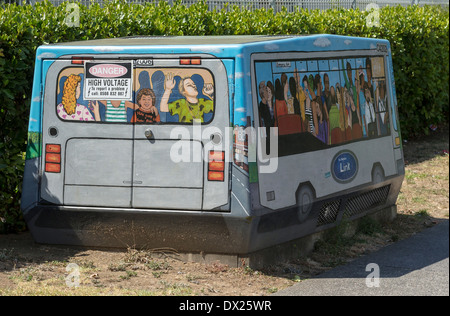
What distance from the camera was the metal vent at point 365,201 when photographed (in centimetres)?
882

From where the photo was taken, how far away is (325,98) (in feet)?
27.0

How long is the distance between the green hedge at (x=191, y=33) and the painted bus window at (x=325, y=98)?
2.71 m

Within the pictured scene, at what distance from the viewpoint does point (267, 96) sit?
7.23m

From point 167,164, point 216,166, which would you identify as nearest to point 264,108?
point 216,166

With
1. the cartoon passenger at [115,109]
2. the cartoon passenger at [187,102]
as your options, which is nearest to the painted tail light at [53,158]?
the cartoon passenger at [115,109]

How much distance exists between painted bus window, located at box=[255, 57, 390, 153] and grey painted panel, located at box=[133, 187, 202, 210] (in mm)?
913

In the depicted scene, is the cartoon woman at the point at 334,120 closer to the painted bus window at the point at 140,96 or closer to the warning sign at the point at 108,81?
the painted bus window at the point at 140,96

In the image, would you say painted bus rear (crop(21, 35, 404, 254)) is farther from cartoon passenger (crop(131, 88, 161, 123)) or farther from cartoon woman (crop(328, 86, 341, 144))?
cartoon woman (crop(328, 86, 341, 144))

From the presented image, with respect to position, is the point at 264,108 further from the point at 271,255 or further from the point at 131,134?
the point at 271,255

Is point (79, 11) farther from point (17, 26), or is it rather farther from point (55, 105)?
point (55, 105)

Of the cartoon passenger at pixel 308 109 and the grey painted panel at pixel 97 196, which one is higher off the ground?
the cartoon passenger at pixel 308 109

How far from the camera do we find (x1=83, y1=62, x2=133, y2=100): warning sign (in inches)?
288

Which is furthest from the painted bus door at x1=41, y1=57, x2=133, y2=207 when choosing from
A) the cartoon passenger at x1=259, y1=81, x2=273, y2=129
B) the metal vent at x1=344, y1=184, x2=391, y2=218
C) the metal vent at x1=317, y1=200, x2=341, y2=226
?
the metal vent at x1=344, y1=184, x2=391, y2=218

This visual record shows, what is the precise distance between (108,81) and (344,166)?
2705 millimetres
